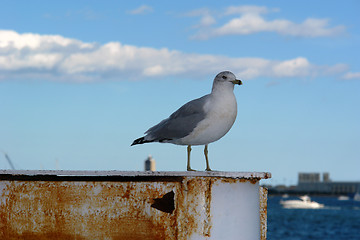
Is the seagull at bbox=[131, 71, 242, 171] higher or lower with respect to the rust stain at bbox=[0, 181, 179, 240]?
higher

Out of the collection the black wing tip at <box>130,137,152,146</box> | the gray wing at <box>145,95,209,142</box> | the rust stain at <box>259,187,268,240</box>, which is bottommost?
the rust stain at <box>259,187,268,240</box>

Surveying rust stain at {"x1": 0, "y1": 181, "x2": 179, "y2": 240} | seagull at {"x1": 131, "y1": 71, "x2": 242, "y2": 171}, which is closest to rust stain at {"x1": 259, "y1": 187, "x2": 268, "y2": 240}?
rust stain at {"x1": 0, "y1": 181, "x2": 179, "y2": 240}

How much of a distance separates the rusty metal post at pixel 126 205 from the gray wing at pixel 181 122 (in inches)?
67.5

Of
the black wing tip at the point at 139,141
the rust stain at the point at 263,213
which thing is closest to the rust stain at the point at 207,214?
the rust stain at the point at 263,213

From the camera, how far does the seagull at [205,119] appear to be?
5.14 meters

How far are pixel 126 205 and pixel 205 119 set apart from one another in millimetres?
1911

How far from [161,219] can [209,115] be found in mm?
1932

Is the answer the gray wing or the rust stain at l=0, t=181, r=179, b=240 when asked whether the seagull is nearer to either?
the gray wing

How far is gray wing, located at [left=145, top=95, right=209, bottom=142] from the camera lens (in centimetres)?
537

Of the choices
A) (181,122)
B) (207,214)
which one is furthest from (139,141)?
(207,214)

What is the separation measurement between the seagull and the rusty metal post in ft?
4.79

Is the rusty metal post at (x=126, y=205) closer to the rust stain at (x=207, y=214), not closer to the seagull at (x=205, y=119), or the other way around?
the rust stain at (x=207, y=214)

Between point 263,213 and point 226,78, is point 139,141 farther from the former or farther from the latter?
point 263,213

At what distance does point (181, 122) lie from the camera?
5520mm
